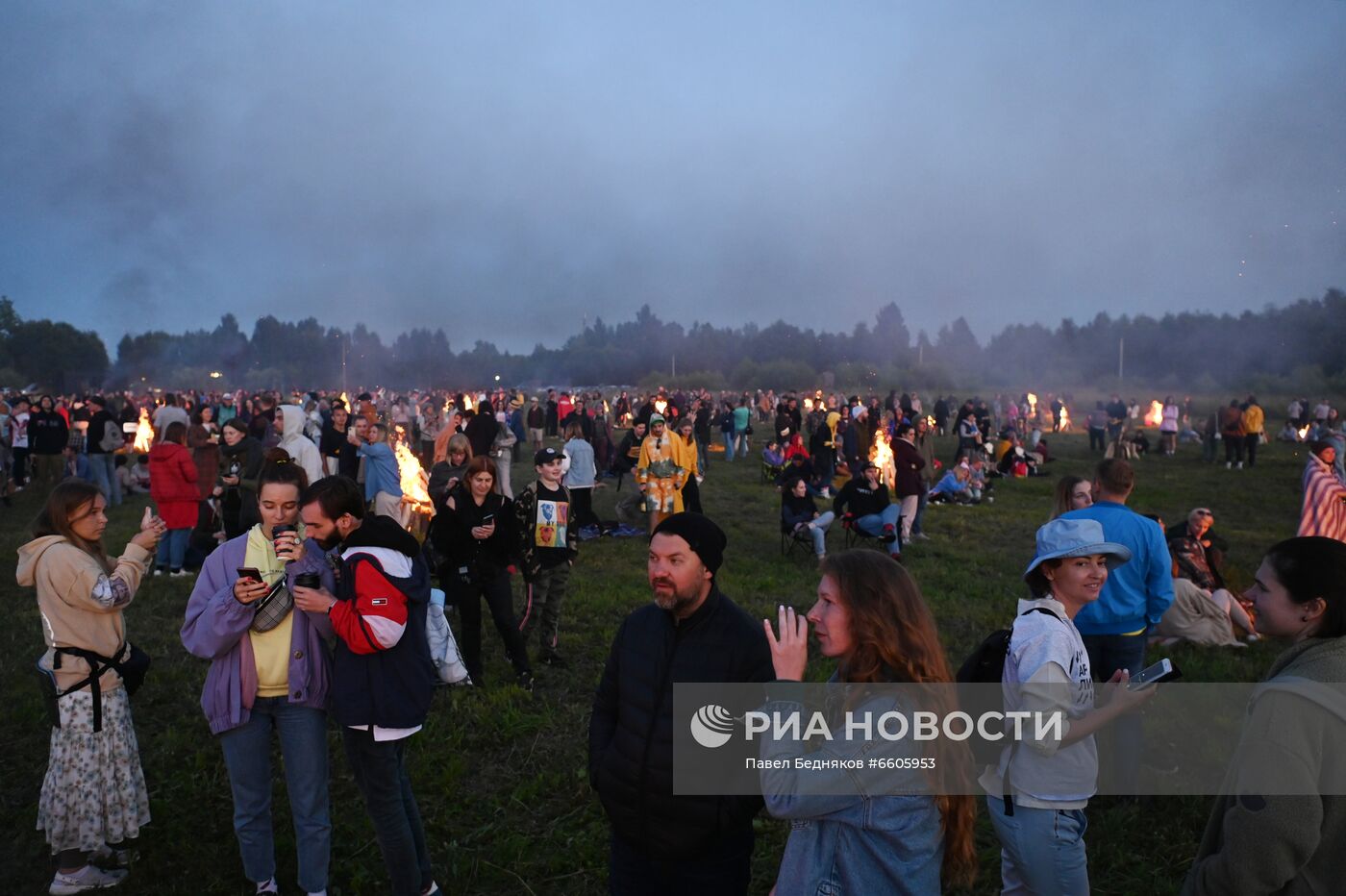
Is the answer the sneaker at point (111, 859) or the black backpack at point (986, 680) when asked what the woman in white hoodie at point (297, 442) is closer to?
the sneaker at point (111, 859)

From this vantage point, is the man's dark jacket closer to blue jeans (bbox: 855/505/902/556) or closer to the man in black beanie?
the man in black beanie

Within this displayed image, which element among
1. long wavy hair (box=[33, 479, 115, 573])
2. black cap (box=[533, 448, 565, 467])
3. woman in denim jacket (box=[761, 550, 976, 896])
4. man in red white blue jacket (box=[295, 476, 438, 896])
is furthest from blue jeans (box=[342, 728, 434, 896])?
black cap (box=[533, 448, 565, 467])

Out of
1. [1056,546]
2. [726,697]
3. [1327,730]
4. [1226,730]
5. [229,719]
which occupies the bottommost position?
[1226,730]

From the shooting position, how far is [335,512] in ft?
11.3

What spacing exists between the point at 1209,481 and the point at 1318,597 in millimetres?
19459

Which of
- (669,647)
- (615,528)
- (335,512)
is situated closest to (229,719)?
(335,512)

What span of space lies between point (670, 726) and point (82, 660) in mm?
2979

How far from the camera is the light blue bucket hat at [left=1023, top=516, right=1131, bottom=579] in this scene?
115 inches

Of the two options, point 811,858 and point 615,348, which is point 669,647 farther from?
point 615,348

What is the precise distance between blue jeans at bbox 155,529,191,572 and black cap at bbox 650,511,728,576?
8.82 m

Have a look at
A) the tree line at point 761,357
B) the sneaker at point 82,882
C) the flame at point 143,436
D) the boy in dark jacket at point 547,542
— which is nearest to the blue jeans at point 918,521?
the boy in dark jacket at point 547,542

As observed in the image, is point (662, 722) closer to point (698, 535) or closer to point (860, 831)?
point (698, 535)

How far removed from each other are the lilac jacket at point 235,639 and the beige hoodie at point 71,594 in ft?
2.12

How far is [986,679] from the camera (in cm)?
288
